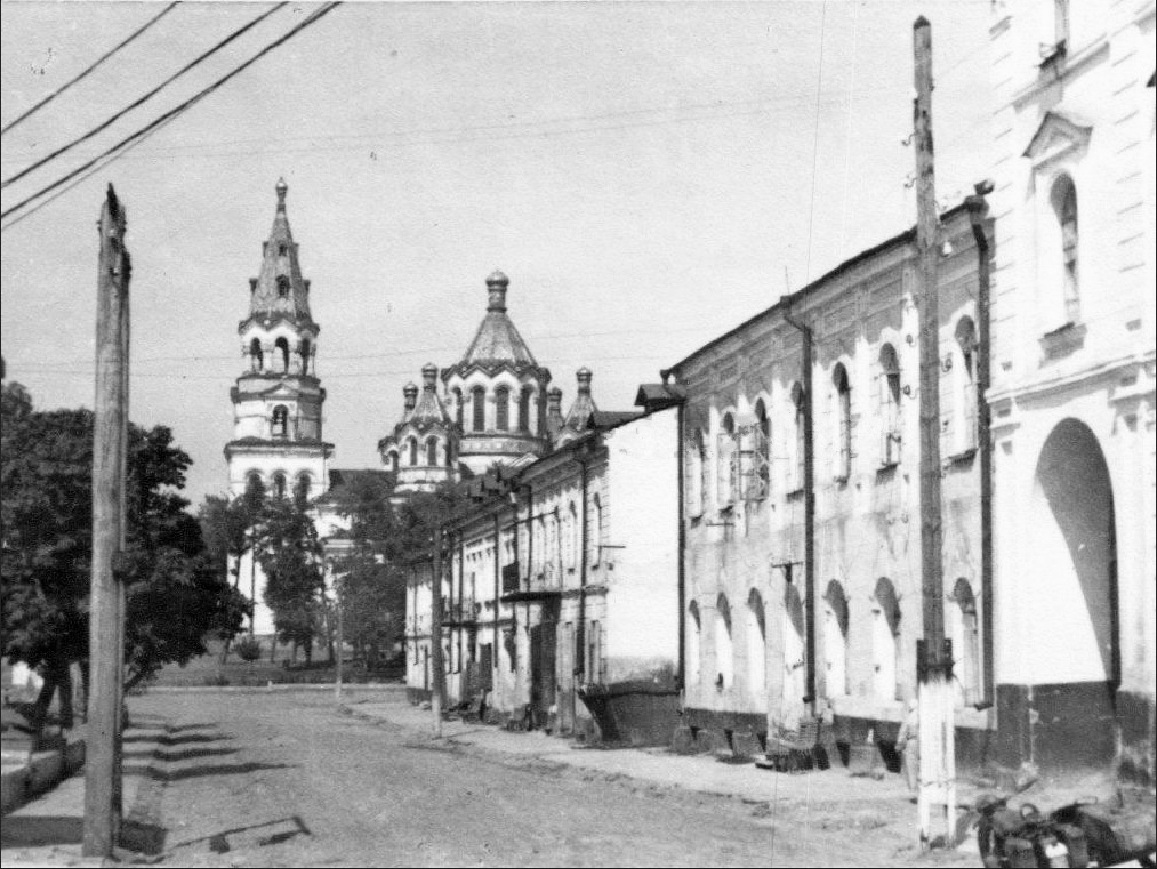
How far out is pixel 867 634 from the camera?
88.0 feet

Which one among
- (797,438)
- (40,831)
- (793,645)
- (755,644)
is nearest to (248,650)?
(755,644)

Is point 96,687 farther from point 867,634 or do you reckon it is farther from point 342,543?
point 342,543

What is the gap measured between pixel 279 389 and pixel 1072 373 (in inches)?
4366

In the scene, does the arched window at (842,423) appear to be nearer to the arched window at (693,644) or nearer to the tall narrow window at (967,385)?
the tall narrow window at (967,385)

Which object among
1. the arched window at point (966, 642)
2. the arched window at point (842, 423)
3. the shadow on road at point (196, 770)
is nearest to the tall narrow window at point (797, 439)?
the arched window at point (842, 423)

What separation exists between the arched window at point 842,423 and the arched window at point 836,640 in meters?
1.77

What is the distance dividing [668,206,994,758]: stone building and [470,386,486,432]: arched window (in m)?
81.9

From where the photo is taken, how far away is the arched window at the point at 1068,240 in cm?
2075

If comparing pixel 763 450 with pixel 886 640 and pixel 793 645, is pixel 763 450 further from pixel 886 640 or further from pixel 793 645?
pixel 886 640

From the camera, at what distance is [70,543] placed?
27453 mm

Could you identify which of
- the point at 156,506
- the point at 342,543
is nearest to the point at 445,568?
the point at 156,506

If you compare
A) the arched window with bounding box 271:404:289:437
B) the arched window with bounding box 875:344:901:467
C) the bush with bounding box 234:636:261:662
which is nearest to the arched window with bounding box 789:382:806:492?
the arched window with bounding box 875:344:901:467

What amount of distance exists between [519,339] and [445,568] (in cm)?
5372

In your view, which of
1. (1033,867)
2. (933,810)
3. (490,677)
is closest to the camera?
(1033,867)
